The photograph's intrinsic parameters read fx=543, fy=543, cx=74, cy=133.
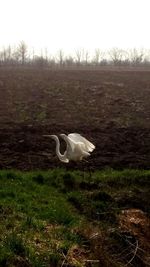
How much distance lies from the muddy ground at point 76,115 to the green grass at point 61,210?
1651 mm

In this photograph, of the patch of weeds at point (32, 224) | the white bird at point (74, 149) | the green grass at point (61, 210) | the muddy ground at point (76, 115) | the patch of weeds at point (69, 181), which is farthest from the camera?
the muddy ground at point (76, 115)

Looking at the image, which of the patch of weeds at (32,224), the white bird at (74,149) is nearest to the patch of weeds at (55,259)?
the patch of weeds at (32,224)

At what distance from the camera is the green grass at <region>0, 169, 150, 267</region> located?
27.9 feet

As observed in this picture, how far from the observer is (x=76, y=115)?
25766 millimetres

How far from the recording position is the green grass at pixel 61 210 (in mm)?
8508

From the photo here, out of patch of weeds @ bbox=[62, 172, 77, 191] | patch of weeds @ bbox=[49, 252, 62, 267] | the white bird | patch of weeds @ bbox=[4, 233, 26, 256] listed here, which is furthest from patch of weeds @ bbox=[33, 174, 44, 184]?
patch of weeds @ bbox=[49, 252, 62, 267]

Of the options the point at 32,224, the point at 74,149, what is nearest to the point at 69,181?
the point at 74,149

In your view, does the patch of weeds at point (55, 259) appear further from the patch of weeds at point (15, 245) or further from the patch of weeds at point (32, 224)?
the patch of weeds at point (32, 224)

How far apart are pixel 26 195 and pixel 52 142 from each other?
665cm

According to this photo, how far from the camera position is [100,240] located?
9.49 m

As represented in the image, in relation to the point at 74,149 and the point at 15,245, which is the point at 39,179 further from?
the point at 15,245

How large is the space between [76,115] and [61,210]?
1564 centimetres

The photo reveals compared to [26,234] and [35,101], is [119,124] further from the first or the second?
[26,234]

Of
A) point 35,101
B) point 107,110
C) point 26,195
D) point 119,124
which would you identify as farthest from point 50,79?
point 26,195
